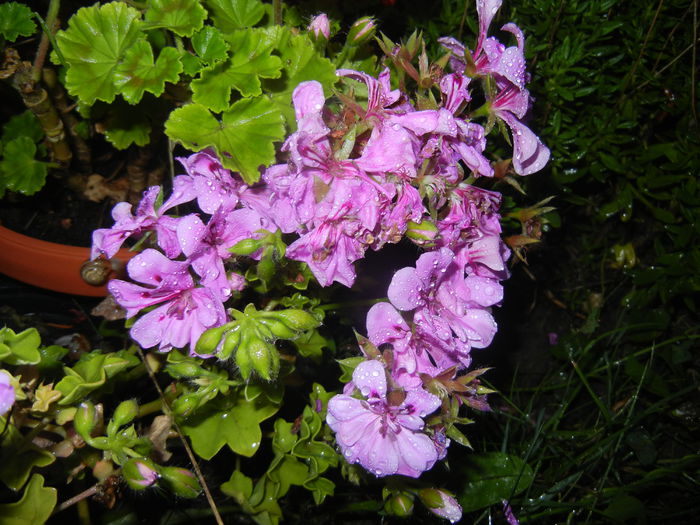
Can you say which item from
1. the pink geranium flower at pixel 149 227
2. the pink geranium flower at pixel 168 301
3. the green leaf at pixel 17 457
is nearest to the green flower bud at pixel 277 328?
the pink geranium flower at pixel 168 301

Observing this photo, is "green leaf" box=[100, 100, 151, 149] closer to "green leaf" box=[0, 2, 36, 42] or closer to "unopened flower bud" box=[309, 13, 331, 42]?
"green leaf" box=[0, 2, 36, 42]

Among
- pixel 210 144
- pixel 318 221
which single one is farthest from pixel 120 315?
pixel 318 221

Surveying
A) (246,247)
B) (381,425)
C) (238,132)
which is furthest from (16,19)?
(381,425)

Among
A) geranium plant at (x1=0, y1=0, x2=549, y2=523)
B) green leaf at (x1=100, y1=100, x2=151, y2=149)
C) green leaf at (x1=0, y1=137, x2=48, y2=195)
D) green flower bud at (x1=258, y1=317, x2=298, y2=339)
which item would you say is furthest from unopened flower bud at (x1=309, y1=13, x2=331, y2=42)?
green leaf at (x1=0, y1=137, x2=48, y2=195)

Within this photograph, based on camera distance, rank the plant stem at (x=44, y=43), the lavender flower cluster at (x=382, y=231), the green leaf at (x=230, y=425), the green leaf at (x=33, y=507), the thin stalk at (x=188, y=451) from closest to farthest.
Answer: the lavender flower cluster at (x=382, y=231)
the green leaf at (x=33, y=507)
the thin stalk at (x=188, y=451)
the green leaf at (x=230, y=425)
the plant stem at (x=44, y=43)

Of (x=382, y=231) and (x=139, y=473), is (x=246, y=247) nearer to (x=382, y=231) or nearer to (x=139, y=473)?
(x=382, y=231)

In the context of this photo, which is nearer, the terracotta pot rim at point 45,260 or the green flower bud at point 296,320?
the green flower bud at point 296,320

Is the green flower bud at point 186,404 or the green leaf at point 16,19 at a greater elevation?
the green leaf at point 16,19

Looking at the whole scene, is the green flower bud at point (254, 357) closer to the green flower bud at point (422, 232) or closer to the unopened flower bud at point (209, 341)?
the unopened flower bud at point (209, 341)
